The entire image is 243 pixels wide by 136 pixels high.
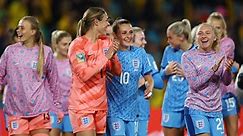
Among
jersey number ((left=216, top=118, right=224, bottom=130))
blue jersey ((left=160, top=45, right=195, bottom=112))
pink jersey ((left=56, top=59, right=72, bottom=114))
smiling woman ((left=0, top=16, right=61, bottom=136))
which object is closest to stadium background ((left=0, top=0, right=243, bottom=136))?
pink jersey ((left=56, top=59, right=72, bottom=114))

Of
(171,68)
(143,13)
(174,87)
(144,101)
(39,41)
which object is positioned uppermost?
(143,13)

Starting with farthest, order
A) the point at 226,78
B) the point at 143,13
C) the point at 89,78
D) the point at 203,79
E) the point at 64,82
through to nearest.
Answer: the point at 143,13, the point at 64,82, the point at 226,78, the point at 203,79, the point at 89,78

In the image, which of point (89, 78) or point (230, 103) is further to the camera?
point (230, 103)

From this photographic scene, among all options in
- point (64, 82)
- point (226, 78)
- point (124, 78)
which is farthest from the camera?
point (64, 82)

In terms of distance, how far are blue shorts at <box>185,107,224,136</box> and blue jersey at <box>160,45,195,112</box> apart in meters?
1.07

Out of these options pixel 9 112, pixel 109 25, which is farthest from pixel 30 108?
pixel 109 25

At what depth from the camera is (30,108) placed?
35.7 ft

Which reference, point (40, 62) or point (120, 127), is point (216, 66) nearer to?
point (120, 127)

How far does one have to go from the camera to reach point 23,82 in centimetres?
1085

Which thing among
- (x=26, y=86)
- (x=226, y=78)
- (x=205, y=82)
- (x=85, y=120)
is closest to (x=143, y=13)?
(x=226, y=78)

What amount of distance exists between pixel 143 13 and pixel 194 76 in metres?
8.66

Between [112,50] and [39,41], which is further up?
[39,41]

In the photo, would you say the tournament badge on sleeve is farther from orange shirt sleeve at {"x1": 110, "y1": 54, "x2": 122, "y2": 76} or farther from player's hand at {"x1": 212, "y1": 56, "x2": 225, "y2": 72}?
player's hand at {"x1": 212, "y1": 56, "x2": 225, "y2": 72}

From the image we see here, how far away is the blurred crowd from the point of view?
1848cm
